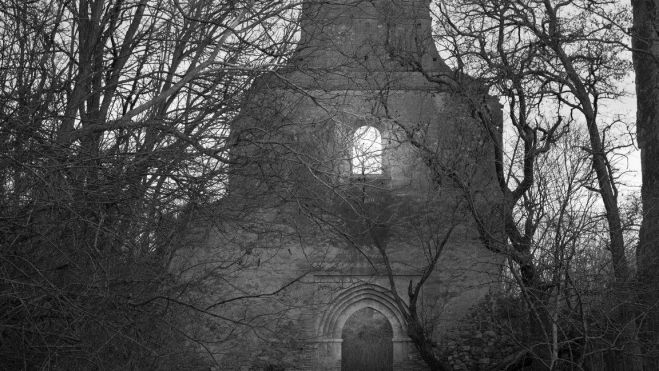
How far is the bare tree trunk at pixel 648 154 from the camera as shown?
8625 millimetres

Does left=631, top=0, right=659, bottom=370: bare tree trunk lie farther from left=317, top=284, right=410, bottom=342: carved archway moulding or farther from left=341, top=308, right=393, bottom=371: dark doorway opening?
left=341, top=308, right=393, bottom=371: dark doorway opening

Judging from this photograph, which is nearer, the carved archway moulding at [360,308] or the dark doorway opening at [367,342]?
the carved archway moulding at [360,308]

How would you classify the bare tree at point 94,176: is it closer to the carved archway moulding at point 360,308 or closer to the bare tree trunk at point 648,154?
the bare tree trunk at point 648,154

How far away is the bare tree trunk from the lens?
28.3 feet

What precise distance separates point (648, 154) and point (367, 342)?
255 inches

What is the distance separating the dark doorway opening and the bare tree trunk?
5.50m

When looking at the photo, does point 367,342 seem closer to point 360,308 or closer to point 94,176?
point 360,308

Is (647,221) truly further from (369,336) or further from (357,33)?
(357,33)

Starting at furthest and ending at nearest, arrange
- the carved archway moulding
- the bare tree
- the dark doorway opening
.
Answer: the dark doorway opening → the carved archway moulding → the bare tree

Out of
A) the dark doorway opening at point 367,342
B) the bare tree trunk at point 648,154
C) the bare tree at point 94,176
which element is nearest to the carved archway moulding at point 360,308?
the dark doorway opening at point 367,342

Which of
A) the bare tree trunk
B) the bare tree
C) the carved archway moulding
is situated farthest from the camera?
the carved archway moulding

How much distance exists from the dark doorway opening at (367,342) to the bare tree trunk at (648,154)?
5.50 metres

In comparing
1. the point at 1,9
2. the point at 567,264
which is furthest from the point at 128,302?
the point at 567,264

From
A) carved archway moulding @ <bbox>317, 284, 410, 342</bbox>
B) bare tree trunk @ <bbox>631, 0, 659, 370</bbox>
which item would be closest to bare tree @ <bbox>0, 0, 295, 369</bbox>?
bare tree trunk @ <bbox>631, 0, 659, 370</bbox>
